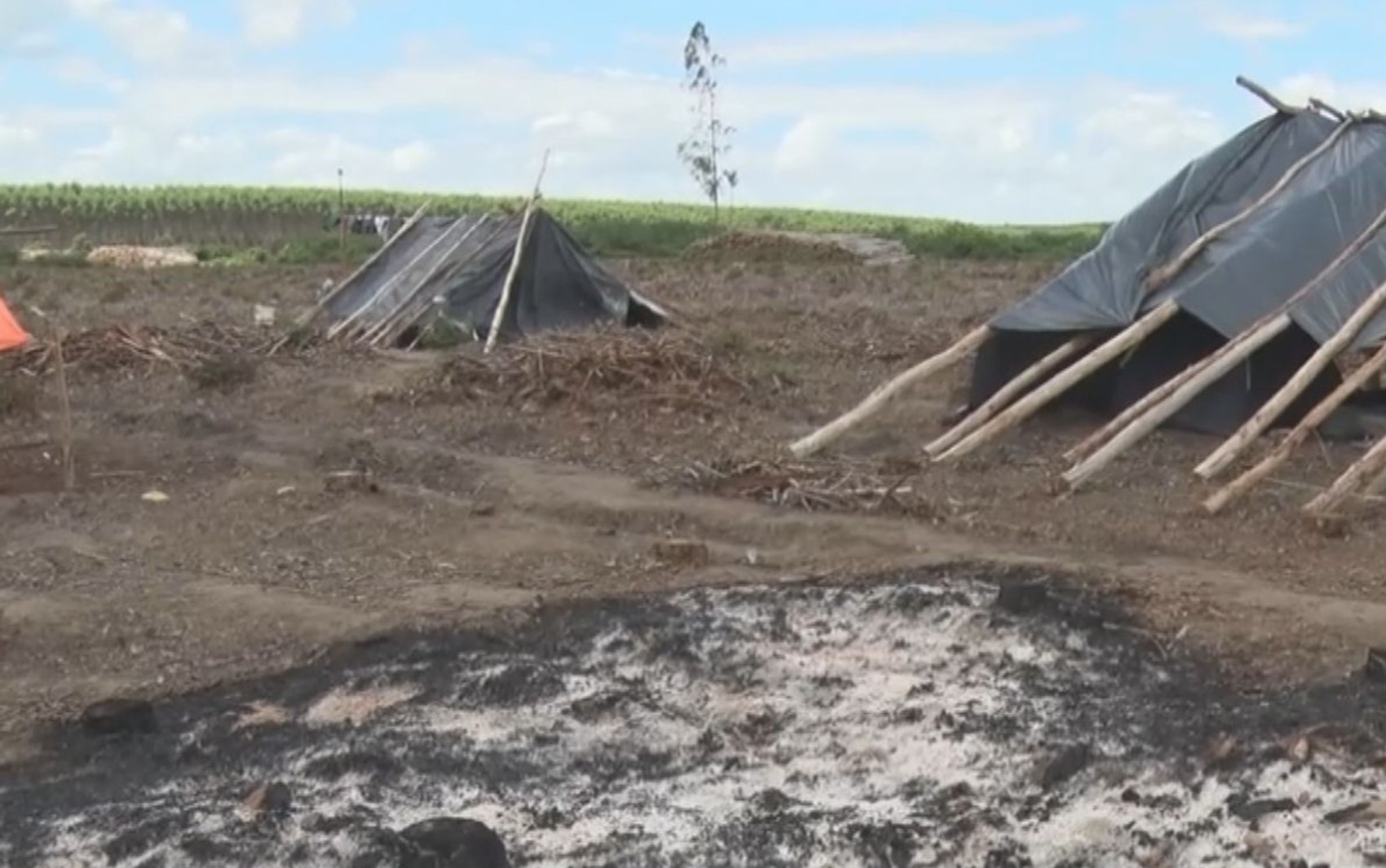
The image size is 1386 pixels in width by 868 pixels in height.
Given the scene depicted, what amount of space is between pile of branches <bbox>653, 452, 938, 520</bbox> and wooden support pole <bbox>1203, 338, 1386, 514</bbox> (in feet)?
4.47

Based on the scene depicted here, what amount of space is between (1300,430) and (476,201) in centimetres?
4826

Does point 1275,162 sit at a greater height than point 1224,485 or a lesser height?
greater

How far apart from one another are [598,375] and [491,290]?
475cm

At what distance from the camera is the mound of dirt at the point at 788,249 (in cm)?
2969

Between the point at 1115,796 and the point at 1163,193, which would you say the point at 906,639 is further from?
the point at 1163,193

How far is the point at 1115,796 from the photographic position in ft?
16.5

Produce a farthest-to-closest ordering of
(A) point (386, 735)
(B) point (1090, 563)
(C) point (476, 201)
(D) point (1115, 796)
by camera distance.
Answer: (C) point (476, 201) < (B) point (1090, 563) < (A) point (386, 735) < (D) point (1115, 796)

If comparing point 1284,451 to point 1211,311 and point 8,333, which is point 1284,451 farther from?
point 8,333

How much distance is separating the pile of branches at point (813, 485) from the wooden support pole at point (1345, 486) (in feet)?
5.79

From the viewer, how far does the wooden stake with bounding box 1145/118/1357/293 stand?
11305mm

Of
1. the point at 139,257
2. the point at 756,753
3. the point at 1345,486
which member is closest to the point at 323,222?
the point at 139,257

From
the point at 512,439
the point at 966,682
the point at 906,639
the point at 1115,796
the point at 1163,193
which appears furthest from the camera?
the point at 1163,193

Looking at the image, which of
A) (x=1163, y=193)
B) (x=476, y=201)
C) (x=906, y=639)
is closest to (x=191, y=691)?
(x=906, y=639)

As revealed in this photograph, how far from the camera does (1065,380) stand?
412 inches
